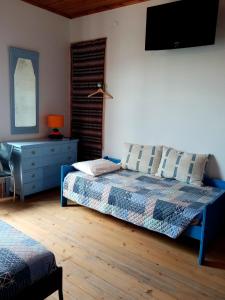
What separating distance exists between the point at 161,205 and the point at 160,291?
0.79m

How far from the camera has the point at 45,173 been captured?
3.81 meters

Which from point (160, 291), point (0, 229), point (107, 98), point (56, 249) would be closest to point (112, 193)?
point (56, 249)

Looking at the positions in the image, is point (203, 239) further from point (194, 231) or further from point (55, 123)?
point (55, 123)

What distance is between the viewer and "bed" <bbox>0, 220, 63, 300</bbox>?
137 cm

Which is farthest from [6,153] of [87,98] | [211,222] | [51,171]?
[211,222]

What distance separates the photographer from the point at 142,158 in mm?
3525

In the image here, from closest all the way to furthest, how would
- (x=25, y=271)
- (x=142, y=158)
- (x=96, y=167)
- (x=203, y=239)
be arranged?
(x=25, y=271) → (x=203, y=239) → (x=96, y=167) → (x=142, y=158)

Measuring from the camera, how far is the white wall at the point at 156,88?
306 centimetres

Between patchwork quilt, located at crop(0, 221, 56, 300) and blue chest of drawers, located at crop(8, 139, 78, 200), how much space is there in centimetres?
189

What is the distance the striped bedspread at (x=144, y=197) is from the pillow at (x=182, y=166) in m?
0.09

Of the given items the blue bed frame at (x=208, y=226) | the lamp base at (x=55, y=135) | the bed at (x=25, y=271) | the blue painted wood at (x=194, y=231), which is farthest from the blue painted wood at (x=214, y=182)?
the lamp base at (x=55, y=135)

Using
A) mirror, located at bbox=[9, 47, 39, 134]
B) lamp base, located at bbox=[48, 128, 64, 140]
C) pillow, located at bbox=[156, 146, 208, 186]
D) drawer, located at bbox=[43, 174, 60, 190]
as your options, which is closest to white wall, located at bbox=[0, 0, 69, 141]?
mirror, located at bbox=[9, 47, 39, 134]

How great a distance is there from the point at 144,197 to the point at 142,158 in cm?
93

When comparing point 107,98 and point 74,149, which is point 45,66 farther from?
point 74,149
